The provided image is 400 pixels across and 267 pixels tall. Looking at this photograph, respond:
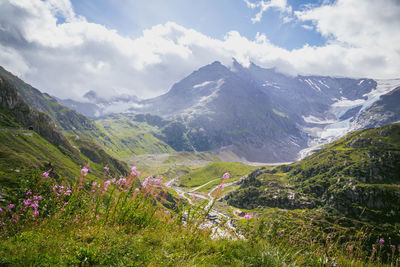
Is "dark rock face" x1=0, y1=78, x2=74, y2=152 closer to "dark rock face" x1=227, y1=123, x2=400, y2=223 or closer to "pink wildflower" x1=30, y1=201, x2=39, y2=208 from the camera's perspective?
"dark rock face" x1=227, y1=123, x2=400, y2=223

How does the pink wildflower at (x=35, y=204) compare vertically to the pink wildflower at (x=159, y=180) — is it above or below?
below

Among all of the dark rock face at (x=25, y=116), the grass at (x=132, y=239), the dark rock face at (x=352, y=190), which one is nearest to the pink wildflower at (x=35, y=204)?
the grass at (x=132, y=239)

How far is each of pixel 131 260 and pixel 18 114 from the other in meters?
195

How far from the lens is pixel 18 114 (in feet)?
487

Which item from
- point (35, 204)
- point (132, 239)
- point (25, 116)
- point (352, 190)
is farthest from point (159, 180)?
point (25, 116)

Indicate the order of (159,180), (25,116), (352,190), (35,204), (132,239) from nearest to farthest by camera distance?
1. (132,239)
2. (35,204)
3. (159,180)
4. (352,190)
5. (25,116)

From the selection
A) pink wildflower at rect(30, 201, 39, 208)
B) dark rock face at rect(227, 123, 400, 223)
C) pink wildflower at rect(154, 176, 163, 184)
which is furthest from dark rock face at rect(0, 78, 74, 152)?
pink wildflower at rect(154, 176, 163, 184)

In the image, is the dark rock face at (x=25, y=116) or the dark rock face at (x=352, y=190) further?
the dark rock face at (x=25, y=116)

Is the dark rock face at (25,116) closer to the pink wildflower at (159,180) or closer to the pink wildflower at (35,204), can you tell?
the pink wildflower at (35,204)

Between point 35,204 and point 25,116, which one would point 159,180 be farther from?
point 25,116

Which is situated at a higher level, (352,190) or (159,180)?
(352,190)

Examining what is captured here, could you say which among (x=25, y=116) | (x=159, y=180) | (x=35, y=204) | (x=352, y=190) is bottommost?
(x=35, y=204)

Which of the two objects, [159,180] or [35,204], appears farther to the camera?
[159,180]

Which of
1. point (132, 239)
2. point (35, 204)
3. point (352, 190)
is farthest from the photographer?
point (352, 190)
